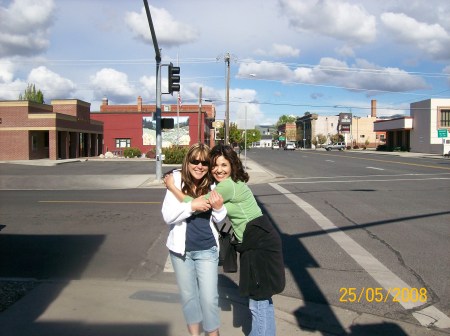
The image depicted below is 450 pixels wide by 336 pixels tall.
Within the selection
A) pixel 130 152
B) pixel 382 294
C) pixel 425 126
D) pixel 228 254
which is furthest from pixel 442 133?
pixel 228 254

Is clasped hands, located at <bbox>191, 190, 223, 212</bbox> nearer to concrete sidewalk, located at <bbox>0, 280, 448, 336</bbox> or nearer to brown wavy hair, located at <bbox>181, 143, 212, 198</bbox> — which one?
brown wavy hair, located at <bbox>181, 143, 212, 198</bbox>

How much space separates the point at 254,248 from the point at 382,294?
99.4 inches

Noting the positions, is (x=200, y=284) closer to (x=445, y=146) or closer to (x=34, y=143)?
(x=34, y=143)

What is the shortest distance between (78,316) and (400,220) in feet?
24.7

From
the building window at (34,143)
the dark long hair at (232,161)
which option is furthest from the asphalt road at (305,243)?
the building window at (34,143)

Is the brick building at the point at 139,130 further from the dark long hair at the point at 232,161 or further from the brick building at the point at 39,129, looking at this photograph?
the dark long hair at the point at 232,161

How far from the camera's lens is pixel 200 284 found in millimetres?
3557

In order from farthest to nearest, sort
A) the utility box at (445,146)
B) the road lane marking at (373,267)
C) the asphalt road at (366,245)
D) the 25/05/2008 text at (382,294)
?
the utility box at (445,146) < the asphalt road at (366,245) < the 25/05/2008 text at (382,294) < the road lane marking at (373,267)

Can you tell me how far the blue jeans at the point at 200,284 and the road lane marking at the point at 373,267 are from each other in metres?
2.19

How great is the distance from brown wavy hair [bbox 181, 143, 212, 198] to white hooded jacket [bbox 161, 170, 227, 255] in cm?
5

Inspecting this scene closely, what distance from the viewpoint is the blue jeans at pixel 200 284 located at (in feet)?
11.6

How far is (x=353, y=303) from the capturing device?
4.94 m

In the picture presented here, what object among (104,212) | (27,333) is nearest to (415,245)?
(27,333)

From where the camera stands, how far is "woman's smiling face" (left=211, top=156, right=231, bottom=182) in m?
3.49
